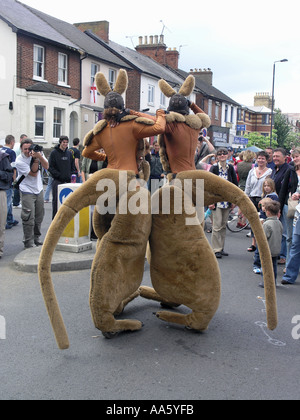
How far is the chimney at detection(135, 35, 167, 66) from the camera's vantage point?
36594 millimetres

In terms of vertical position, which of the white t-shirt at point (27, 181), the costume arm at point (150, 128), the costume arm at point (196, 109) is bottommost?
the white t-shirt at point (27, 181)

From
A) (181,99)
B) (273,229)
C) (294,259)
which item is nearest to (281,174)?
(294,259)

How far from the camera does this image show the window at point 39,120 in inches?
830

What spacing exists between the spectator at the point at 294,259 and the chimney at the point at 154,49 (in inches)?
1316

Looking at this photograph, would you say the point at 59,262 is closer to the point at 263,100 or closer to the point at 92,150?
the point at 92,150

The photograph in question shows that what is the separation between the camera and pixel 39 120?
21188mm

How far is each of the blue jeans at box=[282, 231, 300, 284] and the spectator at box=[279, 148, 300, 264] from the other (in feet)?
2.14

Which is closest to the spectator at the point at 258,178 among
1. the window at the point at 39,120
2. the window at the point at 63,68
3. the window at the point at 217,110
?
the window at the point at 39,120

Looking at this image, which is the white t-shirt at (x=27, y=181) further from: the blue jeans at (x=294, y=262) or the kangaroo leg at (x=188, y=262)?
the blue jeans at (x=294, y=262)

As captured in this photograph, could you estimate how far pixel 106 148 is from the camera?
4.04 meters

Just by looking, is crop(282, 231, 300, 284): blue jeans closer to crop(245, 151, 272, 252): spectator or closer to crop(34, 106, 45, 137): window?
crop(245, 151, 272, 252): spectator
